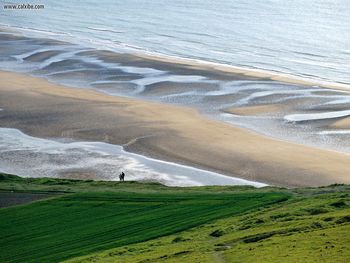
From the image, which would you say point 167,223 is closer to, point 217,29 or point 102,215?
point 102,215

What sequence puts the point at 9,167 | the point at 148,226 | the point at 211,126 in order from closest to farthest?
the point at 148,226
the point at 9,167
the point at 211,126

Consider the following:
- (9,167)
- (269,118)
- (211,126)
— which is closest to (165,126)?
(211,126)

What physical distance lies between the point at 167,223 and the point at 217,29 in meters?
109

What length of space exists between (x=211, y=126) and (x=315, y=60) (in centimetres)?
4971

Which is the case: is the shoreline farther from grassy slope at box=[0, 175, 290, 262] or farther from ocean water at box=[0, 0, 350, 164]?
grassy slope at box=[0, 175, 290, 262]

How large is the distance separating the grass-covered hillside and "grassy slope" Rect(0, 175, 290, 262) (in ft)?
0.21

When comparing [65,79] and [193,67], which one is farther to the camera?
[193,67]

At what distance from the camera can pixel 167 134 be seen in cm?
7712

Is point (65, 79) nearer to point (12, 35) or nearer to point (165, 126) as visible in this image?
point (165, 126)

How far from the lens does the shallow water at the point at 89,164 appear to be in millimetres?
65688

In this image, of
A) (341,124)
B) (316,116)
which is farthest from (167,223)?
(316,116)

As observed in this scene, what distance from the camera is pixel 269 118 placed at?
3334 inches

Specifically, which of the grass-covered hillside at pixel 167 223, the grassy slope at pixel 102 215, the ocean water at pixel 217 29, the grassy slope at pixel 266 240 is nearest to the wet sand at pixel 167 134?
the grass-covered hillside at pixel 167 223

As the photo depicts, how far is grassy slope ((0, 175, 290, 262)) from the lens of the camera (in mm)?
45844
